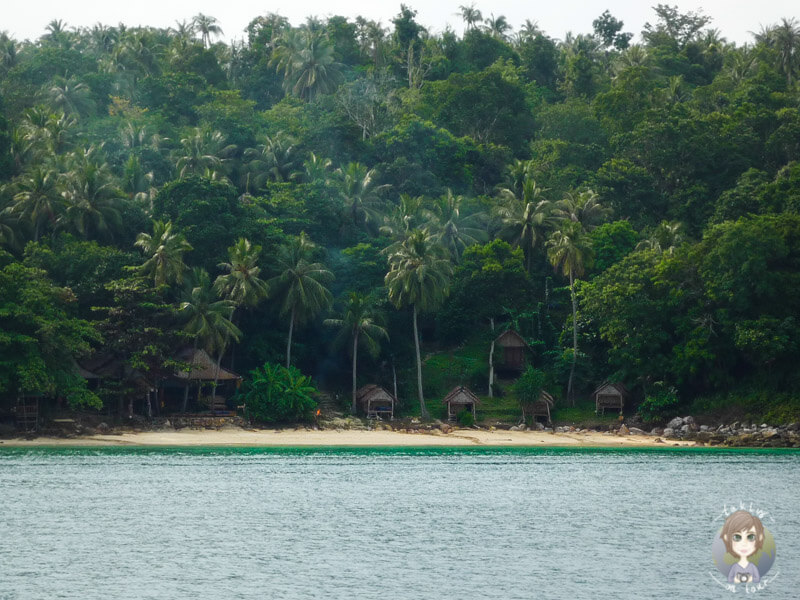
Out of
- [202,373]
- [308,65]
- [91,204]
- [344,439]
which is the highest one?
[308,65]

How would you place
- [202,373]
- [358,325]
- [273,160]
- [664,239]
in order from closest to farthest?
[202,373]
[358,325]
[664,239]
[273,160]

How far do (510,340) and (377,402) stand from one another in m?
8.84

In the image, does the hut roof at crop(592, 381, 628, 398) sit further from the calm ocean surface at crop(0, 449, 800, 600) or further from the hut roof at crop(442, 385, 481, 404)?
the calm ocean surface at crop(0, 449, 800, 600)

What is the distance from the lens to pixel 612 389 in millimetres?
56719

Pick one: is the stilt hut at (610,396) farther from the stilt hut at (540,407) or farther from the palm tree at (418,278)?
the palm tree at (418,278)

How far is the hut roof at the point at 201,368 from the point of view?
54.0 m

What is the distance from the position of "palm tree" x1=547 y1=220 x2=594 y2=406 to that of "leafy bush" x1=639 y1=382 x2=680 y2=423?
15.9 feet

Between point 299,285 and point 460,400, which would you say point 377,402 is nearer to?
point 460,400

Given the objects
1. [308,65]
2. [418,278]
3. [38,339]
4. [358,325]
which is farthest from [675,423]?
[308,65]

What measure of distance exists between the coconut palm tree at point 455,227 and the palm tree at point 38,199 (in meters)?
22.3

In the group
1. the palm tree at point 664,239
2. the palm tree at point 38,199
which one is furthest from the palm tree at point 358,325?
the palm tree at point 38,199

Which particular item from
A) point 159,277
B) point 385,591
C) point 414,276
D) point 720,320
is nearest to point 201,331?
point 159,277

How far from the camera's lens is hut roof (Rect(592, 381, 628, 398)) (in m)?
56.7

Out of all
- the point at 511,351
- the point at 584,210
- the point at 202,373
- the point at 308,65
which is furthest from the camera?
the point at 308,65
